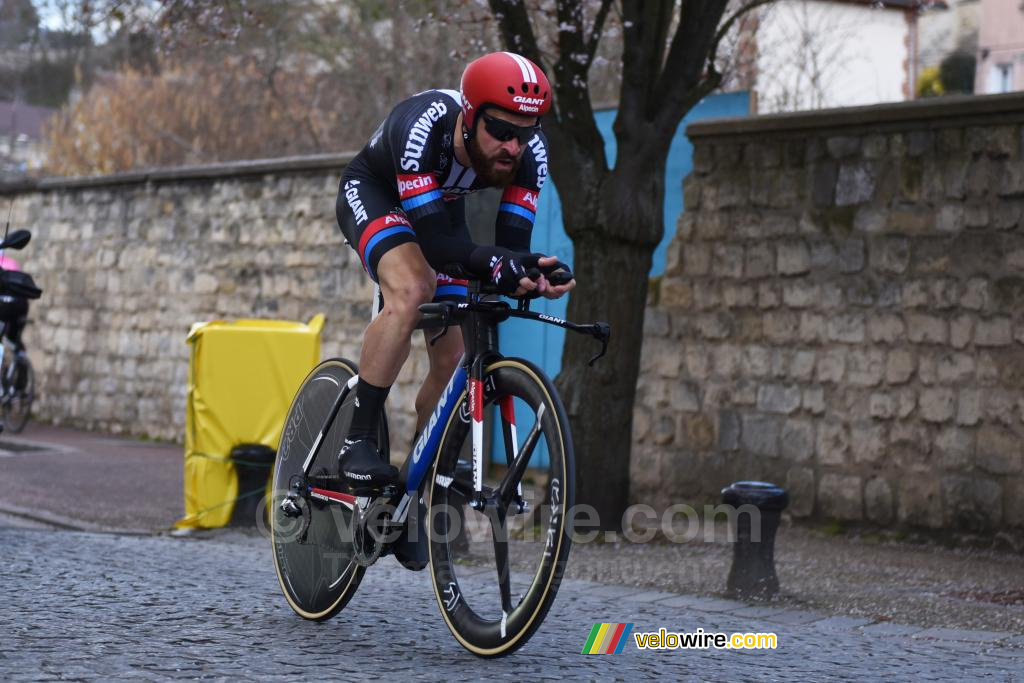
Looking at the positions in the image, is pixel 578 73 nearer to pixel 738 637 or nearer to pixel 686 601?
pixel 686 601

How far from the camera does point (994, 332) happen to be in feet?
29.1

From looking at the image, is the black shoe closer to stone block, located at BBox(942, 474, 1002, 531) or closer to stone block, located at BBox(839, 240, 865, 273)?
stone block, located at BBox(942, 474, 1002, 531)

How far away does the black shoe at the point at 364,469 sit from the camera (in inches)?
194

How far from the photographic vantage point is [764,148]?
10062mm

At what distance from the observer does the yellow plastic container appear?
8.89m

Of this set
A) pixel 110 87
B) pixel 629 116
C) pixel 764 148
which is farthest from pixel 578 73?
pixel 110 87

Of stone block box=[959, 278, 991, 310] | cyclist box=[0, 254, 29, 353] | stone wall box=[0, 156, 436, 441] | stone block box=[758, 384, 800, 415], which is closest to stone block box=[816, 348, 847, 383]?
stone block box=[758, 384, 800, 415]

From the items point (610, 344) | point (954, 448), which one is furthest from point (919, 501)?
point (610, 344)

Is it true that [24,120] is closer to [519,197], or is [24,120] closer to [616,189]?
[616,189]

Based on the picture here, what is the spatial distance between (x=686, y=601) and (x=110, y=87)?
84.5ft

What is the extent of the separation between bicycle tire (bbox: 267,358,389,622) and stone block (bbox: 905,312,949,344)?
15.8 feet

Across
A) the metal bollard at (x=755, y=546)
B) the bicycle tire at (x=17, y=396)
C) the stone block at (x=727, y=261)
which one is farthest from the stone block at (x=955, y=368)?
the bicycle tire at (x=17, y=396)

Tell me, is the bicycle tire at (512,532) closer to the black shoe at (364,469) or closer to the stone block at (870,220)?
the black shoe at (364,469)

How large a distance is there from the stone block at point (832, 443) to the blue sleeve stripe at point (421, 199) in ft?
18.3
